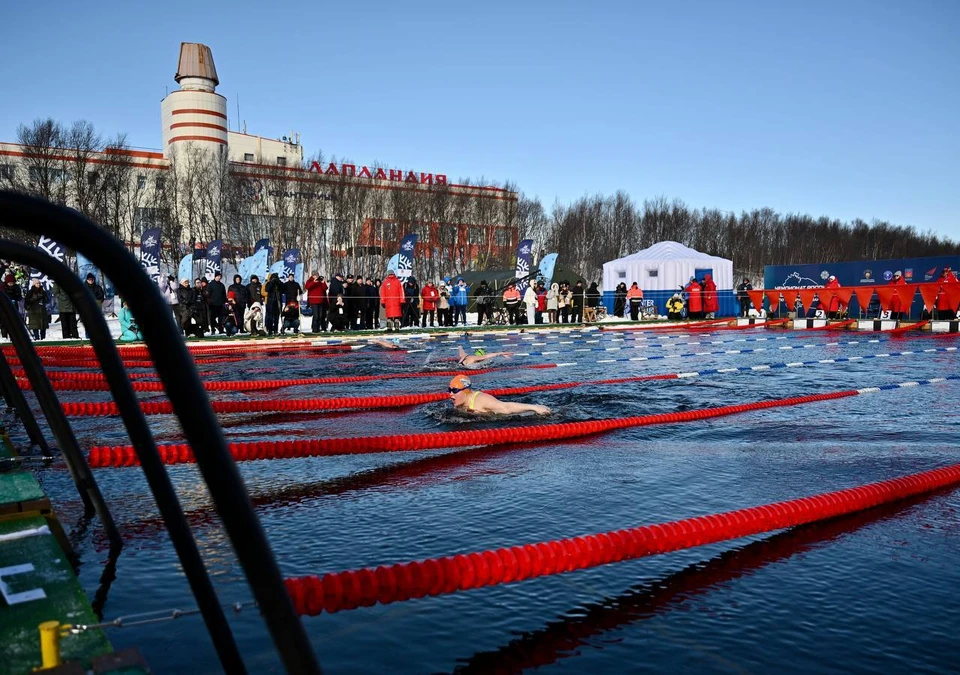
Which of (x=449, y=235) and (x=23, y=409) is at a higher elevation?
(x=449, y=235)

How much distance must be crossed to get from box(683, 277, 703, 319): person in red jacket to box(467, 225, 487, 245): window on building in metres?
31.0

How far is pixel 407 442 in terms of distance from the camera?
718cm

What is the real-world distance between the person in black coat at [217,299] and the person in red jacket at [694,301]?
2069 centimetres

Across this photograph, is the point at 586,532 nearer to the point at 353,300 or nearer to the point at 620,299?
the point at 353,300

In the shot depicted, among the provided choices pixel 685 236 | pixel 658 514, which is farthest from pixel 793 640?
pixel 685 236

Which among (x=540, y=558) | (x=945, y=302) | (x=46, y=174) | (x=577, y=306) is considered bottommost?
(x=540, y=558)

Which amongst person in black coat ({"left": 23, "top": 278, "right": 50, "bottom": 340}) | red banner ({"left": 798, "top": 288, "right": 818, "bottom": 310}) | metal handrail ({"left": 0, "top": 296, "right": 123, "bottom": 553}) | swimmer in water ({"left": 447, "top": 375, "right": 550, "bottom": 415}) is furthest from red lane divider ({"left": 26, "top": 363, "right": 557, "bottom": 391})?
red banner ({"left": 798, "top": 288, "right": 818, "bottom": 310})

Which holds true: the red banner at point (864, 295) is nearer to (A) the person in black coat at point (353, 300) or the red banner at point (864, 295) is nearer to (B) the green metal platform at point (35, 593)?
(A) the person in black coat at point (353, 300)

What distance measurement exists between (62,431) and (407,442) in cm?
356

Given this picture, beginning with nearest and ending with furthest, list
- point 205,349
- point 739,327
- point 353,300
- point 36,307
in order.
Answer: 1. point 205,349
2. point 36,307
3. point 353,300
4. point 739,327

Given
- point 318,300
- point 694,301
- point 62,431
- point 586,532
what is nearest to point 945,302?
point 694,301

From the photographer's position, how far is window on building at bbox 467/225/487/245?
6388cm

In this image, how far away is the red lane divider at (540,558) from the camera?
11.0ft

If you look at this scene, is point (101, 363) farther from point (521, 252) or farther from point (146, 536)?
point (521, 252)
